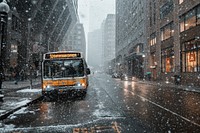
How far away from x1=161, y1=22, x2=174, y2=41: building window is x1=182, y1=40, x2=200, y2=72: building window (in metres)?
6.19

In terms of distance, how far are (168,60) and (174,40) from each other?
4455 mm

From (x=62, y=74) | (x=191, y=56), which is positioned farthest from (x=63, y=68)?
(x=191, y=56)

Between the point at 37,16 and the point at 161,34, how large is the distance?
2344cm

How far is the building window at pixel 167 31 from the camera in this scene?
3928 cm

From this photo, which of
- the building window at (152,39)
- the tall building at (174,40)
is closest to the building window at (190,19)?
the tall building at (174,40)

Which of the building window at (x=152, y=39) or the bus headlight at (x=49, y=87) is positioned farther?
the building window at (x=152, y=39)

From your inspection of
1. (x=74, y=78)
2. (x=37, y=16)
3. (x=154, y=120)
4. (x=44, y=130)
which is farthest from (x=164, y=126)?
(x=37, y=16)

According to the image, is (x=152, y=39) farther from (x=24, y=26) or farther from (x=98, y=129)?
(x=98, y=129)

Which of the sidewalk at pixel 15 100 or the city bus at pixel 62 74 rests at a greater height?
the city bus at pixel 62 74

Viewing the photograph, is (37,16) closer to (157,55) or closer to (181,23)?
(157,55)

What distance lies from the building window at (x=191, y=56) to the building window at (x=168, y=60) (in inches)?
186

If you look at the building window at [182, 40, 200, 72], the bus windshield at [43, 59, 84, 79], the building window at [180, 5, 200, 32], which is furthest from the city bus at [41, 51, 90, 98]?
the building window at [180, 5, 200, 32]

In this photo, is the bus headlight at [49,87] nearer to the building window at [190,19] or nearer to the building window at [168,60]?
the building window at [190,19]

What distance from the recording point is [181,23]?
114ft
